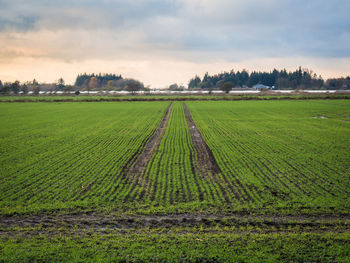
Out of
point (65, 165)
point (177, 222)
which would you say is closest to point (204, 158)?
point (177, 222)

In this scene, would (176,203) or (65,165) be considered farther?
(65,165)

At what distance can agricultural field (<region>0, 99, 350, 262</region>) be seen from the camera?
896 centimetres

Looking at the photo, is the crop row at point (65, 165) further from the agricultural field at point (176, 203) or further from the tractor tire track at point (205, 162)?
the tractor tire track at point (205, 162)

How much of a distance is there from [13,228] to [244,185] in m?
11.8

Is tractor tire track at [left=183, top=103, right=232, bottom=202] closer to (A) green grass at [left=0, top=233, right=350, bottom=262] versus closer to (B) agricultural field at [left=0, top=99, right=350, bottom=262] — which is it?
(B) agricultural field at [left=0, top=99, right=350, bottom=262]

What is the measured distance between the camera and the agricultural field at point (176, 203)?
29.4ft

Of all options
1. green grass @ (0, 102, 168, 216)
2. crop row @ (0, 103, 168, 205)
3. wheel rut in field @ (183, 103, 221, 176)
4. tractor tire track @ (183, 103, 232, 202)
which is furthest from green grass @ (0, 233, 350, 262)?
wheel rut in field @ (183, 103, 221, 176)

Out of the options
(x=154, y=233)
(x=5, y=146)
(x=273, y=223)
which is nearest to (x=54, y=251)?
(x=154, y=233)

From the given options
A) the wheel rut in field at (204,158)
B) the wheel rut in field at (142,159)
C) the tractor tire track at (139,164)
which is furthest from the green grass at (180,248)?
the wheel rut in field at (204,158)

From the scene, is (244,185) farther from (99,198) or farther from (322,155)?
(322,155)

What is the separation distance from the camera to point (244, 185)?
14.9 meters

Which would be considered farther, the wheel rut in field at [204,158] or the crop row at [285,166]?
the wheel rut in field at [204,158]

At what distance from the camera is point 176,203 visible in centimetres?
1265

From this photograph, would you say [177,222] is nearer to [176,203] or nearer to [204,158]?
[176,203]
